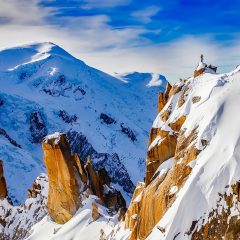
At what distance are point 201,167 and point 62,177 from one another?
38.9m

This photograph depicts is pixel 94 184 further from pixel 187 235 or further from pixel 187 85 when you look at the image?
pixel 187 235

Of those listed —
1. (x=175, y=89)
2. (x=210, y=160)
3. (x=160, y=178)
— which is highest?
(x=175, y=89)

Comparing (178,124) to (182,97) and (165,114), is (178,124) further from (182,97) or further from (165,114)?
(165,114)

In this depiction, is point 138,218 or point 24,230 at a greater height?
point 138,218

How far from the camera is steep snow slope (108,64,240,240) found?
131 feet

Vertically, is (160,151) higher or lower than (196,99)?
lower

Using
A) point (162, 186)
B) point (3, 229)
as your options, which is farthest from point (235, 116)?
point (3, 229)

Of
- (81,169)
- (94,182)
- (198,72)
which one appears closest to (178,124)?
(198,72)

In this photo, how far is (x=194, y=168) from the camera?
145 ft

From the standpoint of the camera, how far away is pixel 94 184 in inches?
3135

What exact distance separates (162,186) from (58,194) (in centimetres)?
3465

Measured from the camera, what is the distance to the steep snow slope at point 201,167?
4000 centimetres

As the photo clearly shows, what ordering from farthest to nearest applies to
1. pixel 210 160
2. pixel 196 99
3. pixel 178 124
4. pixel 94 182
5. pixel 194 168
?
pixel 94 182 < pixel 178 124 < pixel 196 99 < pixel 194 168 < pixel 210 160

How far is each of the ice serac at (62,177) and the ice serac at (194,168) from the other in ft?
69.2
